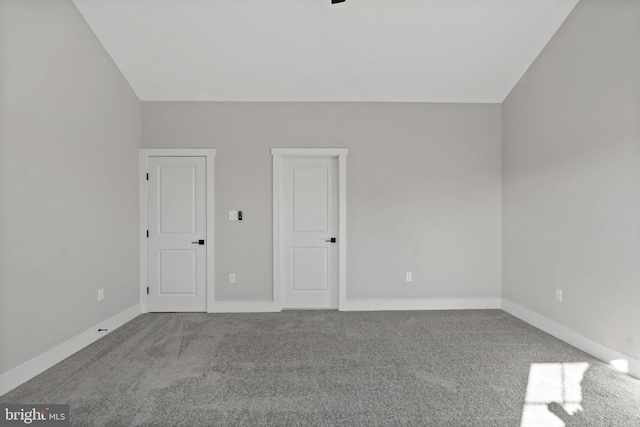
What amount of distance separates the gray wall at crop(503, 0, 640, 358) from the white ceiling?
442mm

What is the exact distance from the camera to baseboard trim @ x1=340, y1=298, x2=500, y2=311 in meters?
4.26

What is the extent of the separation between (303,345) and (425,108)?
3.26m

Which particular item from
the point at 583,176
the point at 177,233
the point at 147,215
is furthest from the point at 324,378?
the point at 147,215

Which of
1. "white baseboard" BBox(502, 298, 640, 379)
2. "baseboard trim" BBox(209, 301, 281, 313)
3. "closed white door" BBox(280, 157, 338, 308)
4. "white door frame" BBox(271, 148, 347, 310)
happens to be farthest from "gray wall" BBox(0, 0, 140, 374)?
"white baseboard" BBox(502, 298, 640, 379)

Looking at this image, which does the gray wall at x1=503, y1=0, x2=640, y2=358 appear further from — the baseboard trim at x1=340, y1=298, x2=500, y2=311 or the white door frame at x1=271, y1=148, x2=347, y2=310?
the white door frame at x1=271, y1=148, x2=347, y2=310

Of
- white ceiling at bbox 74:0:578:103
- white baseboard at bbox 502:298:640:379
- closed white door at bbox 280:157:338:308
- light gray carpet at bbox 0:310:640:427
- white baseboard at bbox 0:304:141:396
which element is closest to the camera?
light gray carpet at bbox 0:310:640:427

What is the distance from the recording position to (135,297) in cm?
410

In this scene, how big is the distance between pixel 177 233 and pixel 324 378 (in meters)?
2.77

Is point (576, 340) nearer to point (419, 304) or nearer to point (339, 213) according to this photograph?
point (419, 304)

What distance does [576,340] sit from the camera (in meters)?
3.09

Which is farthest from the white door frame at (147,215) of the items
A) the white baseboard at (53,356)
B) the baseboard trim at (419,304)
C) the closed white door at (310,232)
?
the baseboard trim at (419,304)

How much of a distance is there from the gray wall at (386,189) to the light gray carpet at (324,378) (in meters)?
0.73

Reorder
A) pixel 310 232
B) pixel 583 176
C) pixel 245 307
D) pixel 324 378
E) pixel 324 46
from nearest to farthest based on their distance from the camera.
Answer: pixel 324 378 < pixel 583 176 < pixel 324 46 < pixel 245 307 < pixel 310 232

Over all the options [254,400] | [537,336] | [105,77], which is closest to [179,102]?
[105,77]
